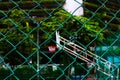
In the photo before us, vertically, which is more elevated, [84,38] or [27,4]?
[27,4]

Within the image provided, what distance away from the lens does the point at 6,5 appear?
6.22m

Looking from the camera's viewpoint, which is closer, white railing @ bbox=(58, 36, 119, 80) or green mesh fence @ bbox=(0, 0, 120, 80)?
green mesh fence @ bbox=(0, 0, 120, 80)

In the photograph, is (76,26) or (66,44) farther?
(76,26)

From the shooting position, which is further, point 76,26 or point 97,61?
point 76,26

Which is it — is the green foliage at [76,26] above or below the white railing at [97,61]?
above

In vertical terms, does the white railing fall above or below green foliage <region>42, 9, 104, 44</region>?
below

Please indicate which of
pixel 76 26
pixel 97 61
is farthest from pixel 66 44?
pixel 76 26

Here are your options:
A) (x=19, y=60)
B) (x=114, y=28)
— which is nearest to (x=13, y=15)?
(x=19, y=60)

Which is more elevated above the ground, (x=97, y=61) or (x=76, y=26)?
(x=76, y=26)

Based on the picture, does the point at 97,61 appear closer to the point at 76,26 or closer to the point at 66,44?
the point at 66,44

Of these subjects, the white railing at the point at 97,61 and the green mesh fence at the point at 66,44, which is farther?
the white railing at the point at 97,61

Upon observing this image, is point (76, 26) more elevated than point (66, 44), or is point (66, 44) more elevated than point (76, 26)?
point (76, 26)

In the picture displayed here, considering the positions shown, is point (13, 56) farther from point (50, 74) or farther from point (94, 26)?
point (94, 26)

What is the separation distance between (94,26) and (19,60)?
1.11 meters
